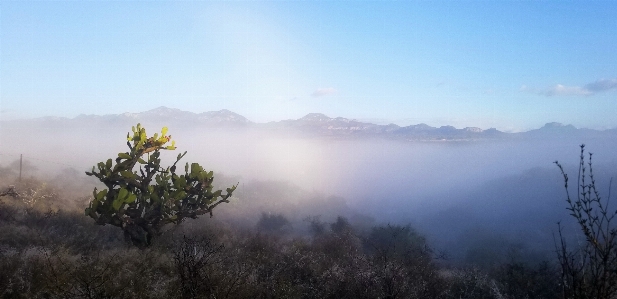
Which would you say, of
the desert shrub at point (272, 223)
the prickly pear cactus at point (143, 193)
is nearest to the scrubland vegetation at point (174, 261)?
the prickly pear cactus at point (143, 193)

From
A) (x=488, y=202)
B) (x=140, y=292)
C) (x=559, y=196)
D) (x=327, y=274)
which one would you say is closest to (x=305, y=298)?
(x=327, y=274)

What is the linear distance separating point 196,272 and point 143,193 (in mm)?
7080

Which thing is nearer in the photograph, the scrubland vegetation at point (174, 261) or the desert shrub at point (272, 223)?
the scrubland vegetation at point (174, 261)

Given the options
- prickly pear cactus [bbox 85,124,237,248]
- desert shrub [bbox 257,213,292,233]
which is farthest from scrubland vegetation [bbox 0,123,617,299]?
desert shrub [bbox 257,213,292,233]

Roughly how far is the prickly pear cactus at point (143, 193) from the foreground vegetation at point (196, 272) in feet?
2.58

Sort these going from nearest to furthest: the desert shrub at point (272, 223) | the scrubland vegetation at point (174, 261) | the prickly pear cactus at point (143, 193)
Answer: the scrubland vegetation at point (174, 261), the prickly pear cactus at point (143, 193), the desert shrub at point (272, 223)

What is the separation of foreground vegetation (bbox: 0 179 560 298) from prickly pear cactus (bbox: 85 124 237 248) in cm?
79

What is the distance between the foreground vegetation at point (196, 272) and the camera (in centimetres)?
715

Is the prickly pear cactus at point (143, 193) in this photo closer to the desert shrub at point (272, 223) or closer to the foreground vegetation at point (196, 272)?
the foreground vegetation at point (196, 272)

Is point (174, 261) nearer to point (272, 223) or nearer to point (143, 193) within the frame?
point (143, 193)

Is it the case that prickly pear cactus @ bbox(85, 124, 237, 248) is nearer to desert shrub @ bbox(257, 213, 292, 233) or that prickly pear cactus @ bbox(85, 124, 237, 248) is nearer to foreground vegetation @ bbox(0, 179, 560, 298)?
foreground vegetation @ bbox(0, 179, 560, 298)

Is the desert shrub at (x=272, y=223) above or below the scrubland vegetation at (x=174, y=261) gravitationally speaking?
below

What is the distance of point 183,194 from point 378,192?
157418 mm

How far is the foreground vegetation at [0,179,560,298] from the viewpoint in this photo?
7.15 metres
